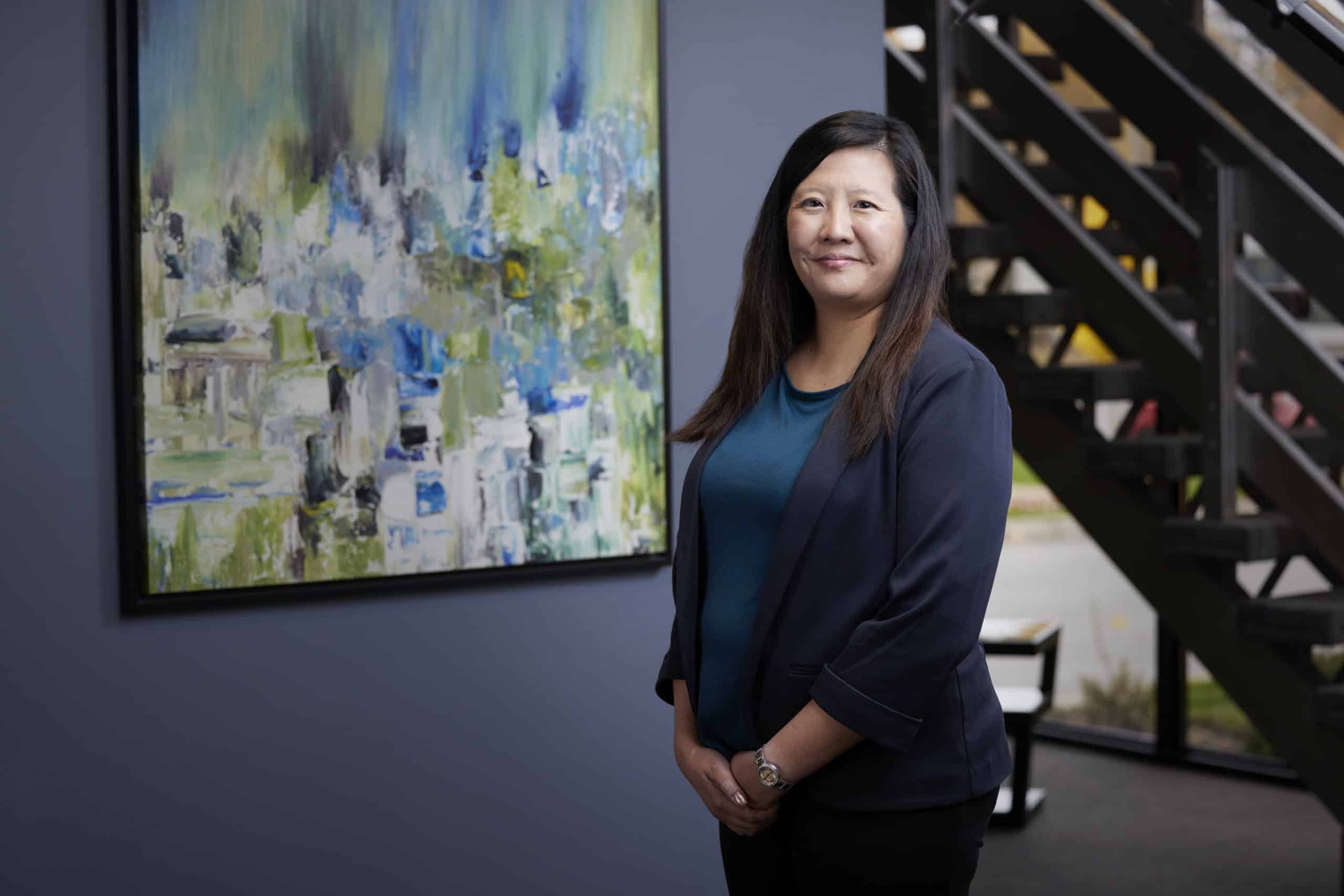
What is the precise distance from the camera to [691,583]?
173 centimetres

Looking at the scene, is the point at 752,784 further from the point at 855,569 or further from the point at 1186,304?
the point at 1186,304

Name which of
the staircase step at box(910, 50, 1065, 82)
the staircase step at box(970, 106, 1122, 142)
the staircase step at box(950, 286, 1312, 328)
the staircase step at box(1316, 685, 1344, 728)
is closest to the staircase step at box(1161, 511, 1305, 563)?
the staircase step at box(1316, 685, 1344, 728)

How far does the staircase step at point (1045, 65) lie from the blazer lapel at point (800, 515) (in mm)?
3363

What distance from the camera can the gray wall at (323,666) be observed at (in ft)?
7.04

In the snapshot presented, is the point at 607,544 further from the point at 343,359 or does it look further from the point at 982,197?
the point at 982,197

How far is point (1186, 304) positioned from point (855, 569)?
2.88 m

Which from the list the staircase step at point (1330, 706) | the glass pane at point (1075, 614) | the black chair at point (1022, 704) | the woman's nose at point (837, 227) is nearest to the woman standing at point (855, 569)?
the woman's nose at point (837, 227)

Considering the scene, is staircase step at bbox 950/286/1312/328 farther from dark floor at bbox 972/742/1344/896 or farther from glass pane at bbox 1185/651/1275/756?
glass pane at bbox 1185/651/1275/756

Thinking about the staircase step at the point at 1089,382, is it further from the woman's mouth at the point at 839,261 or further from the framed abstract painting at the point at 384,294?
the woman's mouth at the point at 839,261

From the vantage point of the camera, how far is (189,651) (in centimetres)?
228

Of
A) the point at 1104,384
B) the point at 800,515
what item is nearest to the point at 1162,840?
the point at 1104,384

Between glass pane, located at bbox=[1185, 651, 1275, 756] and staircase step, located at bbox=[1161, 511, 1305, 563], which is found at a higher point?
staircase step, located at bbox=[1161, 511, 1305, 563]

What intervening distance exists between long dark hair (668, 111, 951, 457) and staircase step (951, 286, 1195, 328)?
1.93 meters

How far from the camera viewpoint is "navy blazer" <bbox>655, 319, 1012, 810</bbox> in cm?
151
